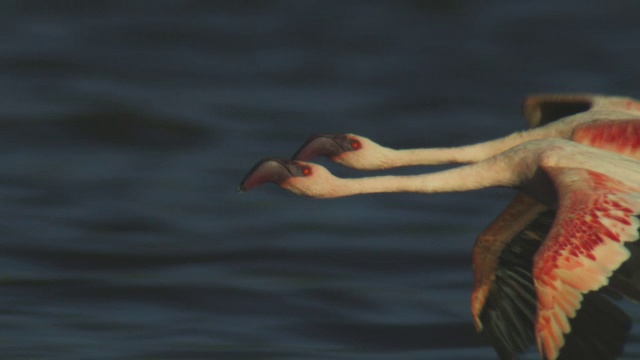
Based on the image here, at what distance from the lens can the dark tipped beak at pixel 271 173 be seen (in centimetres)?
1255

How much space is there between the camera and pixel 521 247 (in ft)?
41.9

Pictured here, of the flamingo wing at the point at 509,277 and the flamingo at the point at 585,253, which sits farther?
the flamingo wing at the point at 509,277

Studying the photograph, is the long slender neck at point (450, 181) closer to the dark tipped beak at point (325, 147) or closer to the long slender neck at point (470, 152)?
the dark tipped beak at point (325, 147)

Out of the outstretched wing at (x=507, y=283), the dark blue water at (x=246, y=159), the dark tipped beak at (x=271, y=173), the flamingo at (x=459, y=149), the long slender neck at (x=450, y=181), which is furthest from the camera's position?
the dark blue water at (x=246, y=159)

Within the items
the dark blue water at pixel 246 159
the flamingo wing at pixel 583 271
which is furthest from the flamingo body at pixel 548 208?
the dark blue water at pixel 246 159

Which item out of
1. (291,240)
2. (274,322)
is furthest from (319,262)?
(274,322)

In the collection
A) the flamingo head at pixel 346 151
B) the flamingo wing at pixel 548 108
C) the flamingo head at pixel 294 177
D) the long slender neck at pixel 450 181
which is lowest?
the long slender neck at pixel 450 181

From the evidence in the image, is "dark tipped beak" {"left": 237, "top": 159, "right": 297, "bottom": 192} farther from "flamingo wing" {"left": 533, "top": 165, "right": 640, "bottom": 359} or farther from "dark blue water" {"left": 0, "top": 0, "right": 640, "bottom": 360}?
"dark blue water" {"left": 0, "top": 0, "right": 640, "bottom": 360}

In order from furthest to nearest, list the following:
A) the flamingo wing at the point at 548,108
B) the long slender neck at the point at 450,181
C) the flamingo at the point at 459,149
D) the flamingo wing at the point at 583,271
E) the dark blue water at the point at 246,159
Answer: the dark blue water at the point at 246,159
the flamingo wing at the point at 548,108
the flamingo at the point at 459,149
the long slender neck at the point at 450,181
the flamingo wing at the point at 583,271

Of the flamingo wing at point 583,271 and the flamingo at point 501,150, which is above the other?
the flamingo at point 501,150

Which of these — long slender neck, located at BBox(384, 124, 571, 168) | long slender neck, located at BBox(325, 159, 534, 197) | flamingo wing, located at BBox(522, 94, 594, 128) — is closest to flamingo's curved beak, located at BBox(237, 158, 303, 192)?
long slender neck, located at BBox(325, 159, 534, 197)

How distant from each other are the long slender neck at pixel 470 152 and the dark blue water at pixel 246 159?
2.17 m

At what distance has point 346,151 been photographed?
533 inches

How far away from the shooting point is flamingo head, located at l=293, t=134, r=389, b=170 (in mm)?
13539
